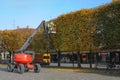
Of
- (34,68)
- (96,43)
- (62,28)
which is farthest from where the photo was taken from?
(62,28)

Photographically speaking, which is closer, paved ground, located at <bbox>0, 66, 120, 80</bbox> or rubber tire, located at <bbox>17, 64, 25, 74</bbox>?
paved ground, located at <bbox>0, 66, 120, 80</bbox>

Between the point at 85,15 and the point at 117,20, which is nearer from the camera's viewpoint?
the point at 117,20

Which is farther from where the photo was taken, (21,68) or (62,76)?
(21,68)

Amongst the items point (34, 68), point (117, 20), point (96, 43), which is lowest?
point (34, 68)

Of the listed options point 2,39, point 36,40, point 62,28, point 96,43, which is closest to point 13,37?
point 2,39

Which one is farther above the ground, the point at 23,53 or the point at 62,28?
the point at 62,28

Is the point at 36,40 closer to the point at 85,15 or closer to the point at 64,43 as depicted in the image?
the point at 64,43

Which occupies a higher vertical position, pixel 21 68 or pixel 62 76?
pixel 21 68

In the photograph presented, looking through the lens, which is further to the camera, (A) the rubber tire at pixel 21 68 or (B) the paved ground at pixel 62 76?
(A) the rubber tire at pixel 21 68

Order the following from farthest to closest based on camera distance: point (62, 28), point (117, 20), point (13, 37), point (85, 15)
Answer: point (13, 37) < point (62, 28) < point (85, 15) < point (117, 20)

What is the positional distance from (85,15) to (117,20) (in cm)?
664

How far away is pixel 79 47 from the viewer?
44219mm

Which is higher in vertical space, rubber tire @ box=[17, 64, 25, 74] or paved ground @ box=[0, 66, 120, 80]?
rubber tire @ box=[17, 64, 25, 74]

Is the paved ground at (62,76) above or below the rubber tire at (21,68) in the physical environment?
below
